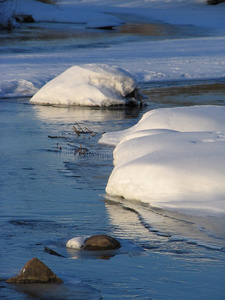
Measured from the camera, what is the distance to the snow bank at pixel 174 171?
17.9 ft

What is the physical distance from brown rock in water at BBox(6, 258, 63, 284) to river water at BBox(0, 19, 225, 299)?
0.17 ft

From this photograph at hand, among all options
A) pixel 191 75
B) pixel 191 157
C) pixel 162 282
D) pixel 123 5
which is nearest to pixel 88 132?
pixel 191 157

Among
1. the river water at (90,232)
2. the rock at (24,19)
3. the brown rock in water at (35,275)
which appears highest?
the rock at (24,19)

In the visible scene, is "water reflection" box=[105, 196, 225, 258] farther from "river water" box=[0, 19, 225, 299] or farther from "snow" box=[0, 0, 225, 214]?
"snow" box=[0, 0, 225, 214]

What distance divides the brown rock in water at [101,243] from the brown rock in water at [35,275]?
658mm

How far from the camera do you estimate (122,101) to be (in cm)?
1223

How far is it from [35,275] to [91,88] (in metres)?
8.55

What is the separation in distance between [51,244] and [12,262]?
1.48 feet

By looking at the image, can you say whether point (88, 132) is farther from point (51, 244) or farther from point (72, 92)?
point (51, 244)

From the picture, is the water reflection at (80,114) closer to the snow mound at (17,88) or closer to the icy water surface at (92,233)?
the snow mound at (17,88)

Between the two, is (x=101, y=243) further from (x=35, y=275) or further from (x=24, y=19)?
(x=24, y=19)

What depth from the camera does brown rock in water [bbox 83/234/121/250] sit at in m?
4.57

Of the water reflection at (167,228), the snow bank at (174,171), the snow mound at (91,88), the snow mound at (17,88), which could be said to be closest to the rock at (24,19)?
the snow mound at (17,88)

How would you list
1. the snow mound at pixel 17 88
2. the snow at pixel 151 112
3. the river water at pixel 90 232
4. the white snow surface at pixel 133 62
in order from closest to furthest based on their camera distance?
the river water at pixel 90 232
the snow at pixel 151 112
the snow mound at pixel 17 88
the white snow surface at pixel 133 62
